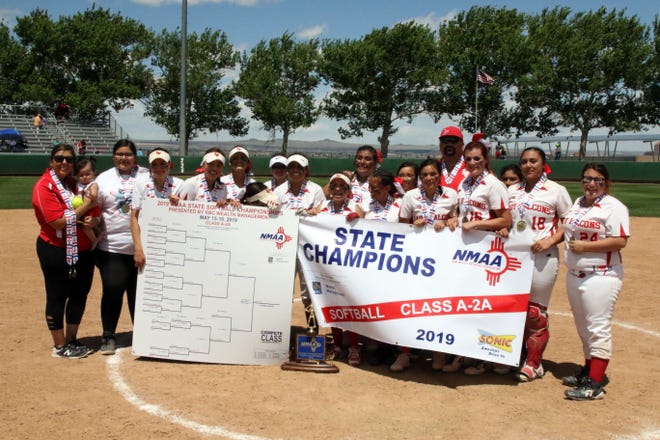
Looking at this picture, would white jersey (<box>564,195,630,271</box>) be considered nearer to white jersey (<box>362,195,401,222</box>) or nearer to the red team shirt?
white jersey (<box>362,195,401,222</box>)

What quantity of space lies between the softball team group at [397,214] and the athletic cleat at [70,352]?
1 centimetres

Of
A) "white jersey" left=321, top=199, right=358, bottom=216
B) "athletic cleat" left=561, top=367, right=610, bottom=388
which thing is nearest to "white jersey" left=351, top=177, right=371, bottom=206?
"white jersey" left=321, top=199, right=358, bottom=216

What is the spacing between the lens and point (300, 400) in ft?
16.6

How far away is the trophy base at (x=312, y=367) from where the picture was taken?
575 centimetres

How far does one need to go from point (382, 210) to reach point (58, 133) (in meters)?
42.9

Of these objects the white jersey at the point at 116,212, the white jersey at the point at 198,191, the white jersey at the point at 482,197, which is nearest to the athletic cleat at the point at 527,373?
the white jersey at the point at 482,197

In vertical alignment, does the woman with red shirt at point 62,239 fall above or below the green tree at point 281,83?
below

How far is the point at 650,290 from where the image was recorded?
365 inches

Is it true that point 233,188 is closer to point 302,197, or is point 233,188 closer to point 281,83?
point 302,197

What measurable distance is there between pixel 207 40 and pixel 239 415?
5336 centimetres

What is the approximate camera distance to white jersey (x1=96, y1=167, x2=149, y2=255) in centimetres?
593

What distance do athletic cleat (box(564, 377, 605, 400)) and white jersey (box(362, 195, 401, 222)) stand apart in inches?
86.5

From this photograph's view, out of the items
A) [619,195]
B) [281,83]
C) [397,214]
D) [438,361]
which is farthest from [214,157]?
[281,83]

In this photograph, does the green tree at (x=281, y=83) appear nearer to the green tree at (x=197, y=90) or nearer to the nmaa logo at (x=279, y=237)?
the green tree at (x=197, y=90)
